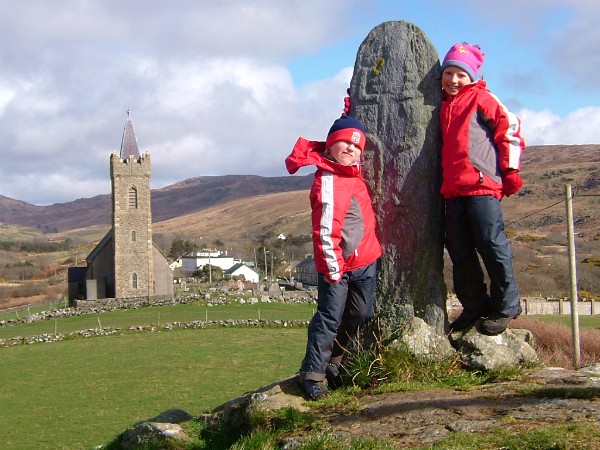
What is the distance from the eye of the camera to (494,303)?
20.3ft

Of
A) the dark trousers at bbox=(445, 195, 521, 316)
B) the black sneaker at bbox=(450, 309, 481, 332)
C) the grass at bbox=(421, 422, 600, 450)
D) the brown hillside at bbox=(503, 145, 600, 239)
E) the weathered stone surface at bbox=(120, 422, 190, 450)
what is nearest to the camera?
the grass at bbox=(421, 422, 600, 450)

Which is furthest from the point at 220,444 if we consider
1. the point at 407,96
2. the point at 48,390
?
the point at 48,390

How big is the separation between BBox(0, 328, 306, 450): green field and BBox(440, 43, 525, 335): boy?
1064 centimetres

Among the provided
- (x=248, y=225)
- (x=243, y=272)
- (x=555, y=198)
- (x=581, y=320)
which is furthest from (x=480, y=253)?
(x=248, y=225)

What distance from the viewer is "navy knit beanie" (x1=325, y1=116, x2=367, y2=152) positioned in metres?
6.15

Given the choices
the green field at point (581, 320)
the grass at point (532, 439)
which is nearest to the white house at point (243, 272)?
the green field at point (581, 320)

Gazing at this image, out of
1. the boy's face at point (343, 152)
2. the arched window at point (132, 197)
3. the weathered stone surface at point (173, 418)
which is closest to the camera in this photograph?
the boy's face at point (343, 152)

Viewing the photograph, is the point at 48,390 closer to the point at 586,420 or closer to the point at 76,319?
the point at 586,420

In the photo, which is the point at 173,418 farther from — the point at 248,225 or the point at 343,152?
the point at 248,225

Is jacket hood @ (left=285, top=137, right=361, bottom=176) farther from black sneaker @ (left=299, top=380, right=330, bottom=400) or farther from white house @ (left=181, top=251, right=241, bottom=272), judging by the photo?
white house @ (left=181, top=251, right=241, bottom=272)

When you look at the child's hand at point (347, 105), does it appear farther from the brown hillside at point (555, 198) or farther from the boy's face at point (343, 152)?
the brown hillside at point (555, 198)

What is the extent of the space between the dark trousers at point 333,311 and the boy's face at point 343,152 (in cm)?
89

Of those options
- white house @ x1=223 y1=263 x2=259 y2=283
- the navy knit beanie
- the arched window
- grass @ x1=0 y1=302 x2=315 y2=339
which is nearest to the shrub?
the navy knit beanie

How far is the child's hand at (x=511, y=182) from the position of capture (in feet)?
19.6
